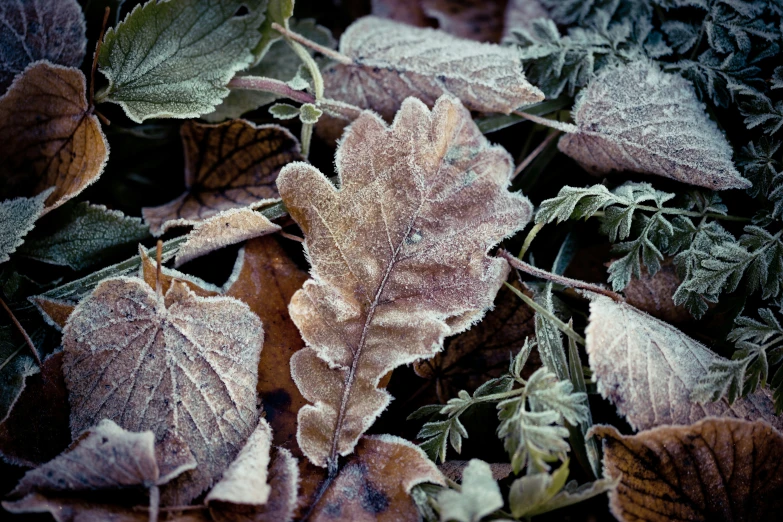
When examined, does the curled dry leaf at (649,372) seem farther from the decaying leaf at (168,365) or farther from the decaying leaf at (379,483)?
the decaying leaf at (168,365)

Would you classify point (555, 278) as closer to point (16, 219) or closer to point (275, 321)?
point (275, 321)

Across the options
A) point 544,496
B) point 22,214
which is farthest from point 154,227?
point 544,496

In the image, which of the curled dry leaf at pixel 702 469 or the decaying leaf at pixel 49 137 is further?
the decaying leaf at pixel 49 137

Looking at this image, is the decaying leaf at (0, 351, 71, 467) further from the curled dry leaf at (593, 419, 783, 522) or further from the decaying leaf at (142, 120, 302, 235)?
the curled dry leaf at (593, 419, 783, 522)

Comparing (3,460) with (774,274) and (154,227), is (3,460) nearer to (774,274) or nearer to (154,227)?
(154,227)

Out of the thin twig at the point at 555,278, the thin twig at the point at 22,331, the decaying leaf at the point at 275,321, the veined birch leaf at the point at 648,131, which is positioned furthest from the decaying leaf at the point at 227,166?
the veined birch leaf at the point at 648,131
